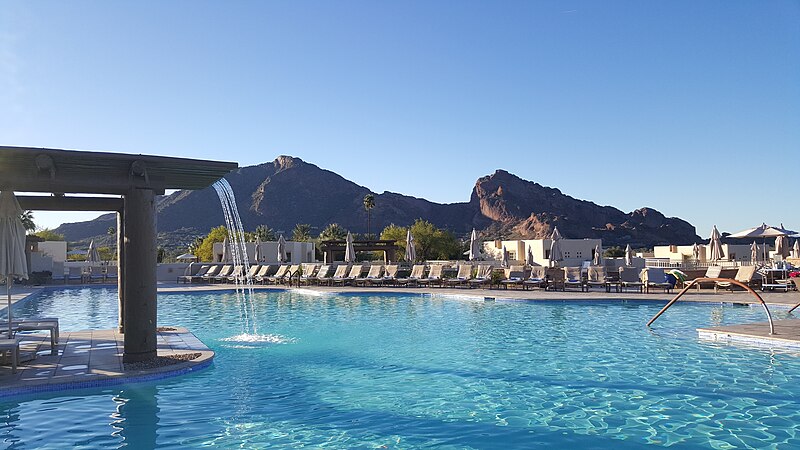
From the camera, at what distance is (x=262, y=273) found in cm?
2709

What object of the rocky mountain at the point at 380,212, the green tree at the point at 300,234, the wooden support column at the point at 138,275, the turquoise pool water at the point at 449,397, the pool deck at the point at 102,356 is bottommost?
the turquoise pool water at the point at 449,397

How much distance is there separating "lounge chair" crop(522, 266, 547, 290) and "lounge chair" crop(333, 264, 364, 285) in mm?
7366

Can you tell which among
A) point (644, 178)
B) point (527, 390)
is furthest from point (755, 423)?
point (644, 178)

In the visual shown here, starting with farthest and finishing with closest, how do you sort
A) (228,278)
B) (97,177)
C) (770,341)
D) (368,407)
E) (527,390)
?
1. (228,278)
2. (770,341)
3. (97,177)
4. (527,390)
5. (368,407)

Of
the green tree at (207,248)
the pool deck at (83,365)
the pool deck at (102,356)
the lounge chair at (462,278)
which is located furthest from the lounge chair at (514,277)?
the green tree at (207,248)

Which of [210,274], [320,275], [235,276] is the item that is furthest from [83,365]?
[210,274]

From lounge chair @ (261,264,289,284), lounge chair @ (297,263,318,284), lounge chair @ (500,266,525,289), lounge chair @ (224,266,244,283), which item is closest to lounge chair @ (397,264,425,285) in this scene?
→ lounge chair @ (500,266,525,289)

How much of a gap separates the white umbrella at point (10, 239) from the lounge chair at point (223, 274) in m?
19.4

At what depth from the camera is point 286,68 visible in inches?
685

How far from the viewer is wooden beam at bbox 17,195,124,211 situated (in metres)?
9.98

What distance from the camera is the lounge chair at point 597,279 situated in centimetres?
1898

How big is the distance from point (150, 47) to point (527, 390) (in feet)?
40.6

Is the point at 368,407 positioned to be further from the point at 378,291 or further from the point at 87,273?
the point at 87,273

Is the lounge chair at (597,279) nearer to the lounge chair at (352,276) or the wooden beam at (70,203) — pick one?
the lounge chair at (352,276)
